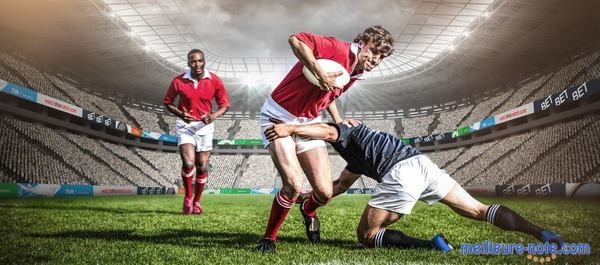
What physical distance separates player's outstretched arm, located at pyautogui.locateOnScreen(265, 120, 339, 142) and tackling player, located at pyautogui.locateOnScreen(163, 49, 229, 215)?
3.81 meters

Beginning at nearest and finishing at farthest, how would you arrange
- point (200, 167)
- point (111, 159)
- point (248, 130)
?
point (200, 167)
point (111, 159)
point (248, 130)

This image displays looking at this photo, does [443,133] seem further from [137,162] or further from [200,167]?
[200,167]

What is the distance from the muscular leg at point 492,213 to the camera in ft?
9.73

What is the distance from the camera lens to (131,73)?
30.8 m

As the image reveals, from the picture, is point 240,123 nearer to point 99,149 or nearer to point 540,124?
point 99,149

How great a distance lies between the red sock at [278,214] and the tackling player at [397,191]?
0.69 metres

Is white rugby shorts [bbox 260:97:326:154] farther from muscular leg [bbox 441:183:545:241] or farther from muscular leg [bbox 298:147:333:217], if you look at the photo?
muscular leg [bbox 441:183:545:241]

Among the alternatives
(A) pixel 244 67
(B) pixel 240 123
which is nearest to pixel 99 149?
(A) pixel 244 67

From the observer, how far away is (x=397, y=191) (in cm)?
320

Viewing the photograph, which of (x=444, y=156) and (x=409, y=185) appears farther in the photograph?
(x=444, y=156)

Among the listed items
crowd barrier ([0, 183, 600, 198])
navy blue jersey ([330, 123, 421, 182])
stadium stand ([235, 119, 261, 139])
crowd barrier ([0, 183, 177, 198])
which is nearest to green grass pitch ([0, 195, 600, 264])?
navy blue jersey ([330, 123, 421, 182])

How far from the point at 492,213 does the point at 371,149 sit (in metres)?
1.13

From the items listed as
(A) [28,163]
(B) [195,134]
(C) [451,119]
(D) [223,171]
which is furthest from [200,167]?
(C) [451,119]

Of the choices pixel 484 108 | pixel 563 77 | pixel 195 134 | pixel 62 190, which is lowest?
pixel 62 190
